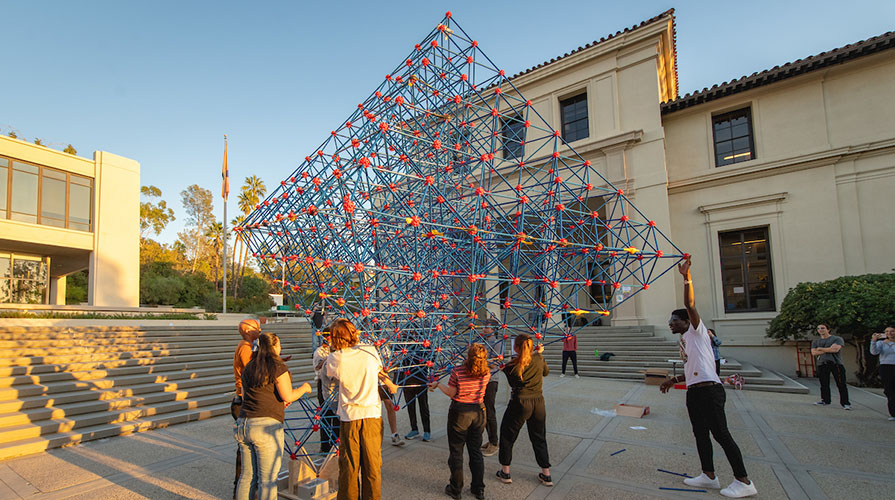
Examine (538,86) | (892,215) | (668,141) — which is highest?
(538,86)

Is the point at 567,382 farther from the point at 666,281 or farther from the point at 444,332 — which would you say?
the point at 444,332

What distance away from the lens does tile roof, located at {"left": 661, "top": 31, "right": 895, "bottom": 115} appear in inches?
543

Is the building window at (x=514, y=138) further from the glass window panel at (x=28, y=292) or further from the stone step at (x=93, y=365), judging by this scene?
the glass window panel at (x=28, y=292)

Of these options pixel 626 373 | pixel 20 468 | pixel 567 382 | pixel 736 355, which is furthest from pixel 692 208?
pixel 20 468

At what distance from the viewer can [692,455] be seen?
599 cm

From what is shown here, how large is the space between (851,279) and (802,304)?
130cm

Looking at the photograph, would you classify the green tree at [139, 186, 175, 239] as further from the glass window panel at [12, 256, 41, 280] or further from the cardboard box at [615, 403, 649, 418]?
the cardboard box at [615, 403, 649, 418]

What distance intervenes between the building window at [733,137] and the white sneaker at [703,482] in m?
14.8

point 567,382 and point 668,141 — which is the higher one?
point 668,141

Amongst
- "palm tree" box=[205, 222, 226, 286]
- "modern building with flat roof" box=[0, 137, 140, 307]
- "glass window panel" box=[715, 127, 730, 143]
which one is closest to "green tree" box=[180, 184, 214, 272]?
"palm tree" box=[205, 222, 226, 286]

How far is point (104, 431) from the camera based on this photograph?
24.1 feet

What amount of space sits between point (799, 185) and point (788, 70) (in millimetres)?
3725

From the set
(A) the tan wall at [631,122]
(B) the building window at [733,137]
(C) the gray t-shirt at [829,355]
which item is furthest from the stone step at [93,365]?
(B) the building window at [733,137]

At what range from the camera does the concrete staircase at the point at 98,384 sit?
7289 millimetres
